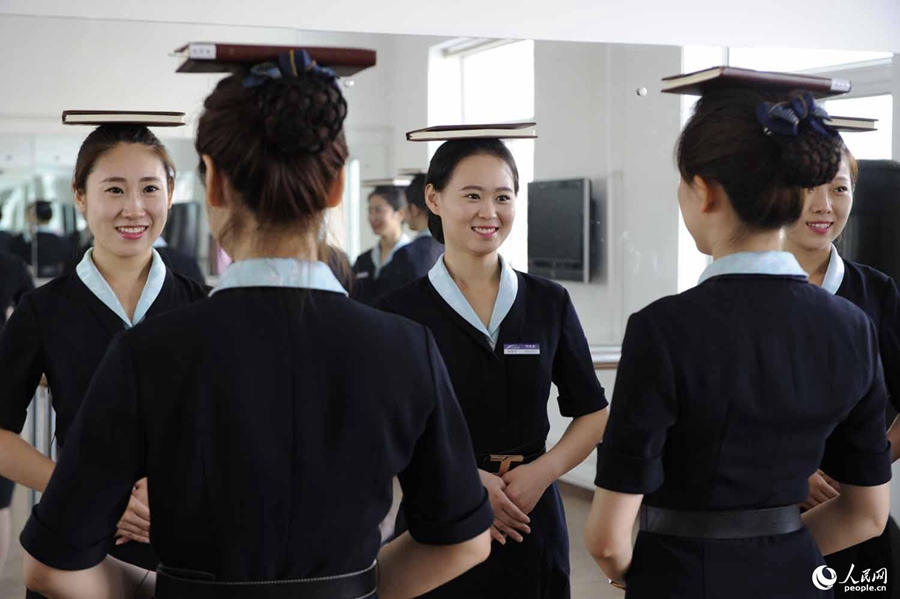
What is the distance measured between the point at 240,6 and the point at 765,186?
2112mm

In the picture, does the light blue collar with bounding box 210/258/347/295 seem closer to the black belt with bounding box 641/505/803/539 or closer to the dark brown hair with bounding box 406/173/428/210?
the black belt with bounding box 641/505/803/539

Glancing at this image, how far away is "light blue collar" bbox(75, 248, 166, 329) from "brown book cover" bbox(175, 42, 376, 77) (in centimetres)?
97

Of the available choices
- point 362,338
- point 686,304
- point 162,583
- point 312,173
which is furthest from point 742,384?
point 162,583

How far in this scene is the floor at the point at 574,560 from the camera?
331 cm

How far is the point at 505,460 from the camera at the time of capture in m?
2.35

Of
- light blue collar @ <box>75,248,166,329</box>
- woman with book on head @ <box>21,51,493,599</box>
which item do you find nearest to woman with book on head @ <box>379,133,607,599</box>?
light blue collar @ <box>75,248,166,329</box>

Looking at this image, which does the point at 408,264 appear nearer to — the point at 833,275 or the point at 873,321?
the point at 833,275

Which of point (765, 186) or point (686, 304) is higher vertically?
point (765, 186)

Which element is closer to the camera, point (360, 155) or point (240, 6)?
point (240, 6)

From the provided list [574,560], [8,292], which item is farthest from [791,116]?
[574,560]

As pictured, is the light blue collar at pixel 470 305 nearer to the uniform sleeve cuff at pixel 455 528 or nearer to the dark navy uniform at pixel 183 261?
the uniform sleeve cuff at pixel 455 528

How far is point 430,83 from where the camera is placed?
11.8 ft

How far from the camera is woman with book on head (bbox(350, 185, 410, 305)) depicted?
356cm

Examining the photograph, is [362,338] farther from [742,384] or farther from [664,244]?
[664,244]
